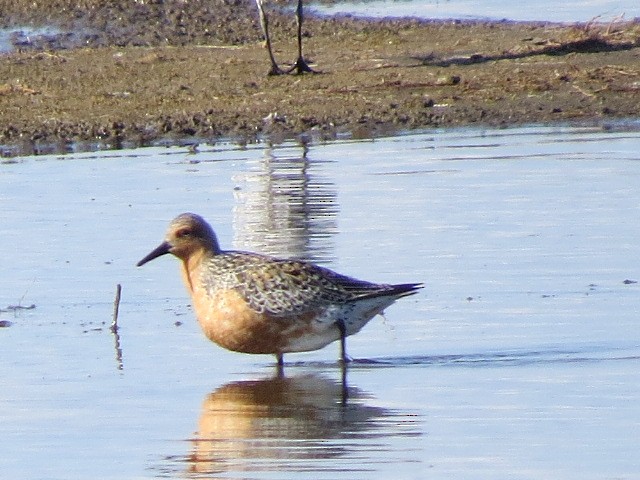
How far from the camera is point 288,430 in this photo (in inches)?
289

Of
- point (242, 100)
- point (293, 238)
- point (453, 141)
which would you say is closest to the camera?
point (293, 238)

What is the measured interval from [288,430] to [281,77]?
10.2 m

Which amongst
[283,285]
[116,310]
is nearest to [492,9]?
[116,310]

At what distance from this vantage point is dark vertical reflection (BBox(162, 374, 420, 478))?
22.1 ft

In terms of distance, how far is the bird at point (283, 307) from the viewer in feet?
27.4

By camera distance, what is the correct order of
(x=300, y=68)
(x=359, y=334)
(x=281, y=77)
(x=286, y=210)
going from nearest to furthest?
(x=359, y=334) → (x=286, y=210) → (x=281, y=77) → (x=300, y=68)

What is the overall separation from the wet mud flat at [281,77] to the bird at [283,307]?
6816mm

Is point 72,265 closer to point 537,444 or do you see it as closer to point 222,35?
point 537,444

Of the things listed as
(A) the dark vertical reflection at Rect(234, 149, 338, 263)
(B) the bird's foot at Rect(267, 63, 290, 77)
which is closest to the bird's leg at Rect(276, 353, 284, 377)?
(A) the dark vertical reflection at Rect(234, 149, 338, 263)

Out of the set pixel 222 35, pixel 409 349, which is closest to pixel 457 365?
pixel 409 349

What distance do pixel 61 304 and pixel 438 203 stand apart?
11.1ft

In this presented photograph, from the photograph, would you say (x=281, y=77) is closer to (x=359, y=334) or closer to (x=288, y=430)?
(x=359, y=334)

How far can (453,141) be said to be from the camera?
48.8 ft

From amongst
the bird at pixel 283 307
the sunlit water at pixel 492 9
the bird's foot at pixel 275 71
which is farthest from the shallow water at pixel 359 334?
the sunlit water at pixel 492 9
